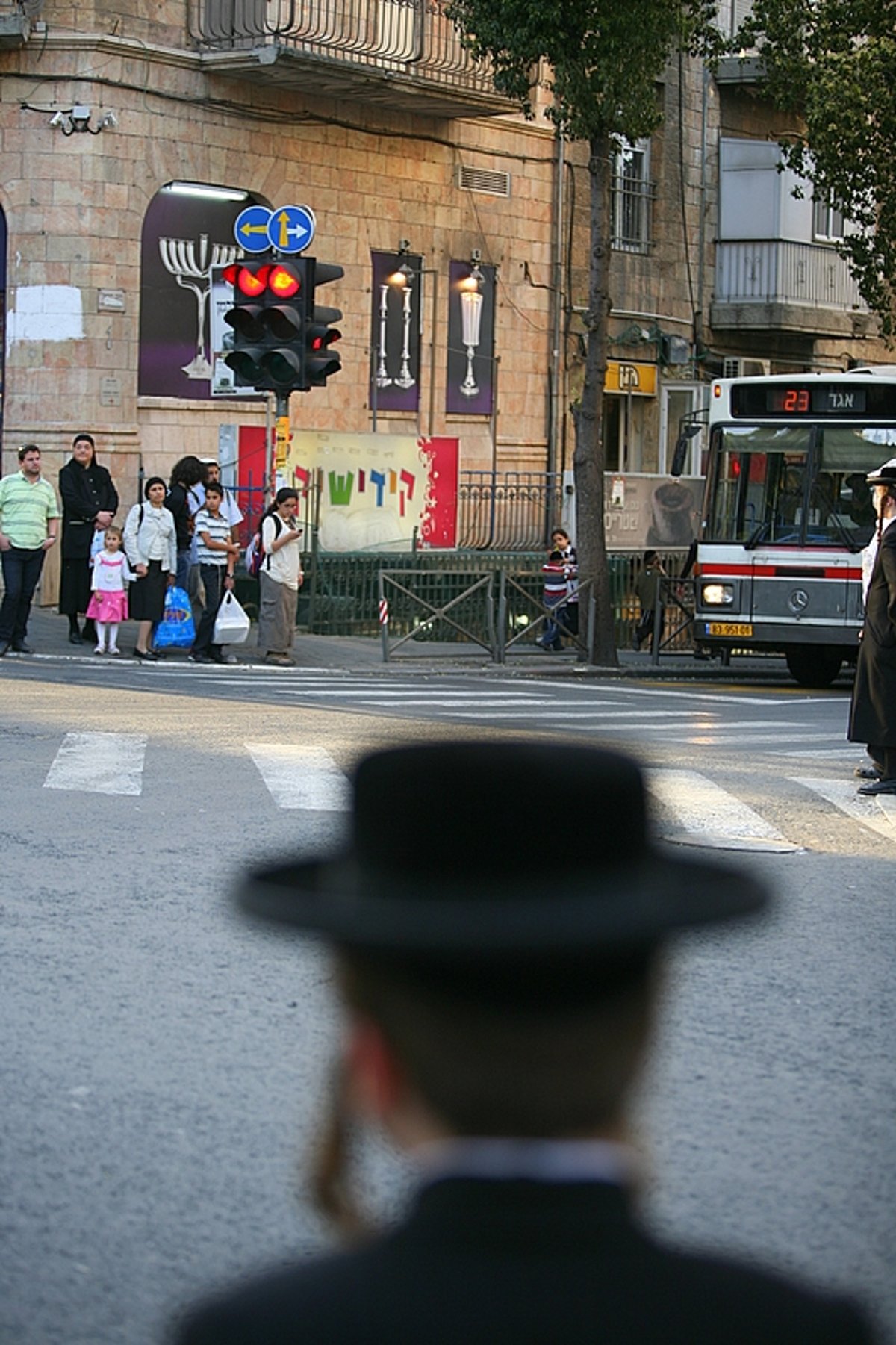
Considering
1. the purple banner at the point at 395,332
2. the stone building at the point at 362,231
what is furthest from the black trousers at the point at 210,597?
the purple banner at the point at 395,332

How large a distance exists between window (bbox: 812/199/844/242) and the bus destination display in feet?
45.9

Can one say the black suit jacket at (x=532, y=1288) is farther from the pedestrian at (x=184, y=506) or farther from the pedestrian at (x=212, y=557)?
the pedestrian at (x=184, y=506)

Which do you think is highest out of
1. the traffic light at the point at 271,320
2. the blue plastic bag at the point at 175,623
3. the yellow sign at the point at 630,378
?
the yellow sign at the point at 630,378

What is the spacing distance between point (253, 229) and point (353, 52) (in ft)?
20.4

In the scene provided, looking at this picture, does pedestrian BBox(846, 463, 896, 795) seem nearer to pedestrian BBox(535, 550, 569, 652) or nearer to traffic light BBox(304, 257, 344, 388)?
traffic light BBox(304, 257, 344, 388)

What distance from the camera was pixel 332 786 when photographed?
1053cm

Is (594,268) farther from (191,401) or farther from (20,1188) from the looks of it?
(20,1188)

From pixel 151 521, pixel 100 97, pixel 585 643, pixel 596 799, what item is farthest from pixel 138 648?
pixel 596 799

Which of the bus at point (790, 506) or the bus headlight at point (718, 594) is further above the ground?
the bus at point (790, 506)

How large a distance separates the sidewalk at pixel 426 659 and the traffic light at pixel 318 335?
2.73 m

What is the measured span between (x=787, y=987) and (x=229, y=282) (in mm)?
13798

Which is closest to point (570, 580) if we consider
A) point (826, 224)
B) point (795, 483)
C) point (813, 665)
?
point (813, 665)

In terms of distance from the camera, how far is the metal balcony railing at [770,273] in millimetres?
34125

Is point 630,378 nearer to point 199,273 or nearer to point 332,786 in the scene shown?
point 199,273
